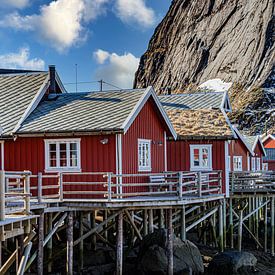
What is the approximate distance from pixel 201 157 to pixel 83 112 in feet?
25.5

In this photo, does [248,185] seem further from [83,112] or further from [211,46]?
[211,46]

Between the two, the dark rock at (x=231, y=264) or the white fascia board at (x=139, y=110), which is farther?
the dark rock at (x=231, y=264)

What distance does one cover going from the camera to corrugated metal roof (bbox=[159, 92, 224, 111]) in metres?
31.3

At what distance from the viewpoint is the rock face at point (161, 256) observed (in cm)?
2167

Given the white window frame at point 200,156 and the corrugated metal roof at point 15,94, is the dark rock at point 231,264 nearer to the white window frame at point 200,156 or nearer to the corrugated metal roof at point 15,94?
the white window frame at point 200,156

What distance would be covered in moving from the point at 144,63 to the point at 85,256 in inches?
4060

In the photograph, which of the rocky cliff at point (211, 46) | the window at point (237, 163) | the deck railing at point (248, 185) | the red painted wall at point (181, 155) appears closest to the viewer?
the red painted wall at point (181, 155)

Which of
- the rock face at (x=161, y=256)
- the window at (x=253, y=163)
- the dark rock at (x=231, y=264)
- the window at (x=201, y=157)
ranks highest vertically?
the window at (x=201, y=157)

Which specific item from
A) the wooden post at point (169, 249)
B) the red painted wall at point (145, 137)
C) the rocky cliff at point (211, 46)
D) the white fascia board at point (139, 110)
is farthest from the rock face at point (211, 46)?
the wooden post at point (169, 249)

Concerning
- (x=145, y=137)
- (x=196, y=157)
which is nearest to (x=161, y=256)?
(x=145, y=137)

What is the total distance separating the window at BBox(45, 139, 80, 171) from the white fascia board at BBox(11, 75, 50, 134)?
1.25m

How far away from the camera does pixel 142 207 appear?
2111 cm

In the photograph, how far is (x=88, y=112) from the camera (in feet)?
74.7

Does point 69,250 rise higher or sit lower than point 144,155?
lower
